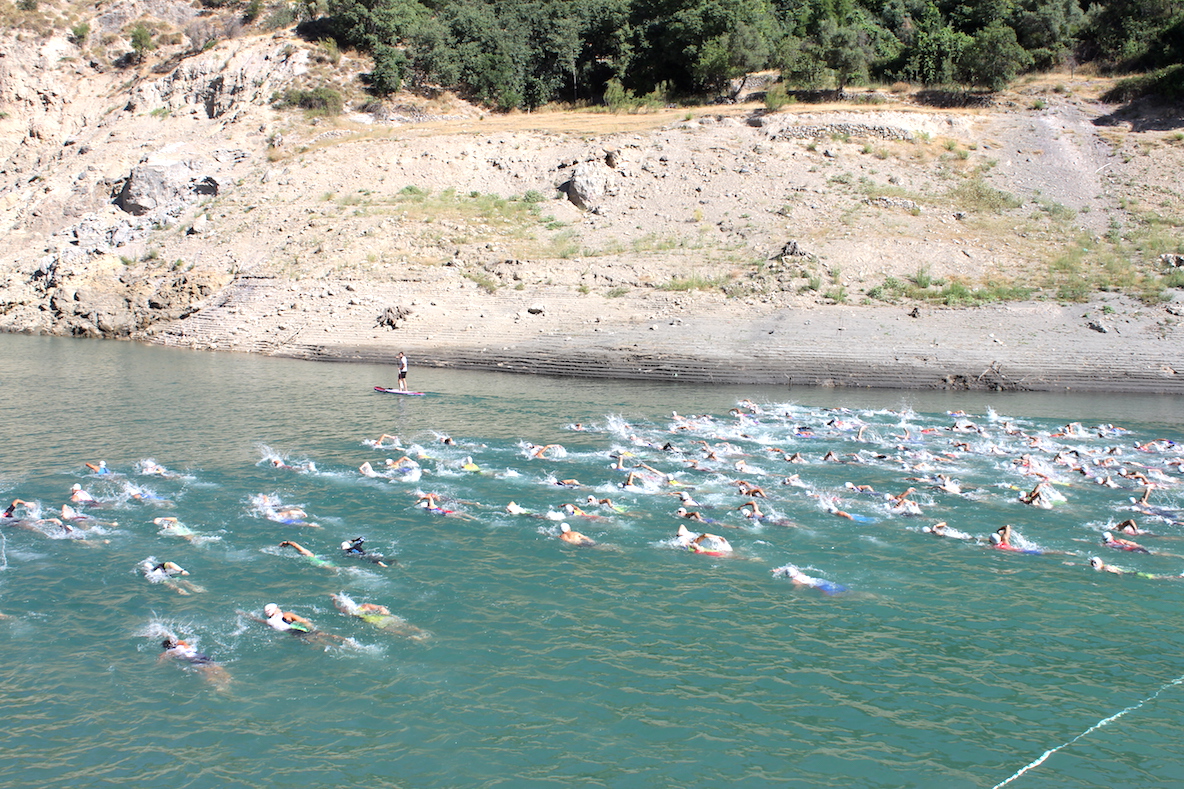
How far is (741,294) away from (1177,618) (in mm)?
26870

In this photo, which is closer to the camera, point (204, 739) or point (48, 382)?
point (204, 739)

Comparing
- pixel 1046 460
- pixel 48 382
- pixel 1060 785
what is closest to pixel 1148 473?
pixel 1046 460

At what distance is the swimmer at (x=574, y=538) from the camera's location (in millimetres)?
14898

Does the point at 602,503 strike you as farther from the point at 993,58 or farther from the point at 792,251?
the point at 993,58

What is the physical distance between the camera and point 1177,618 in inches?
483

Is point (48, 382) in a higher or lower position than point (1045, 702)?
higher

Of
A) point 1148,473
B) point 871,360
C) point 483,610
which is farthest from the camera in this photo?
point 871,360

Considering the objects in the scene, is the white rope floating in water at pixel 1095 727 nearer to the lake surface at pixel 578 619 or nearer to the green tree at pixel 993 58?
the lake surface at pixel 578 619

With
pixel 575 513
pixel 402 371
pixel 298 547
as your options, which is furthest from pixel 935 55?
pixel 298 547

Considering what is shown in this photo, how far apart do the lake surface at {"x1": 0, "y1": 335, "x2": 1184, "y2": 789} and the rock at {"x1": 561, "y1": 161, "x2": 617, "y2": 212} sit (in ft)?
91.3

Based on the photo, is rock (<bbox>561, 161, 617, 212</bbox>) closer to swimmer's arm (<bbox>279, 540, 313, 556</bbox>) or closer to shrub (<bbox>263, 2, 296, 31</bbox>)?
shrub (<bbox>263, 2, 296, 31</bbox>)

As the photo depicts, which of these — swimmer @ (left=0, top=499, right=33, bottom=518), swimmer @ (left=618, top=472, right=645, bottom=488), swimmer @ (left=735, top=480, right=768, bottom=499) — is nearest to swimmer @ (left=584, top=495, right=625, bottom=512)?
swimmer @ (left=618, top=472, right=645, bottom=488)

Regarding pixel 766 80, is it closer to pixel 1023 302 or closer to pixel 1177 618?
pixel 1023 302

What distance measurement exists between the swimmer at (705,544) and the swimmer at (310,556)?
6133 millimetres
